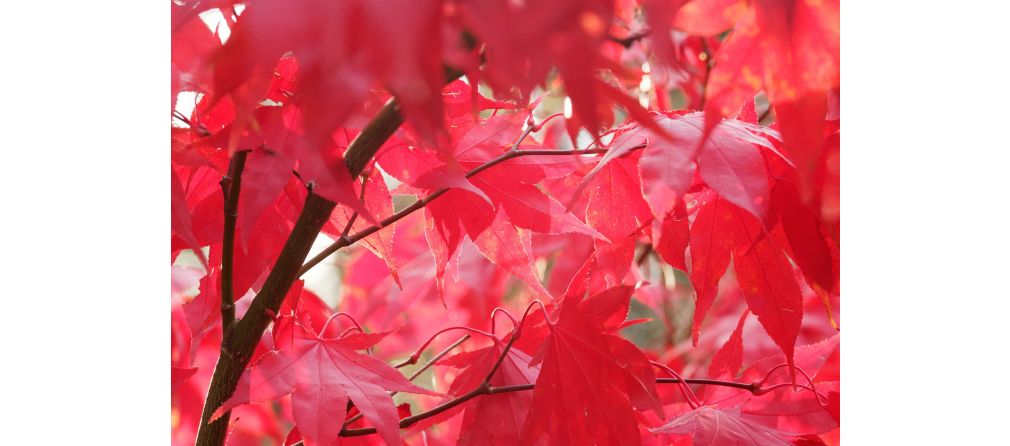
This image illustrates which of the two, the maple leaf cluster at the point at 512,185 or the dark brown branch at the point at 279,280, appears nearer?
the maple leaf cluster at the point at 512,185

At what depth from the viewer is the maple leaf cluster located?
0.33 m

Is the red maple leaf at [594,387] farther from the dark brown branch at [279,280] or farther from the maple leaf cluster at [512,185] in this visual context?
the dark brown branch at [279,280]

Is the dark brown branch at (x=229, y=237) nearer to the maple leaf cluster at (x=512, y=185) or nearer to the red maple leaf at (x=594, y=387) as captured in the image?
the maple leaf cluster at (x=512, y=185)

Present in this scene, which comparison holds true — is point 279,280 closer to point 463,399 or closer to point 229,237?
point 229,237

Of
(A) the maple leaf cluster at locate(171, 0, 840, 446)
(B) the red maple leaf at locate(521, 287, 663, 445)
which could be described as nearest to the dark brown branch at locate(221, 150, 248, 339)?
(A) the maple leaf cluster at locate(171, 0, 840, 446)

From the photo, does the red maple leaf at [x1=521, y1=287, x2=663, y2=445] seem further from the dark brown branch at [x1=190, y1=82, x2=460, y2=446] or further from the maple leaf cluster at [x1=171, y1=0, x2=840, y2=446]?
the dark brown branch at [x1=190, y1=82, x2=460, y2=446]

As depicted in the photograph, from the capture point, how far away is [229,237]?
0.47m

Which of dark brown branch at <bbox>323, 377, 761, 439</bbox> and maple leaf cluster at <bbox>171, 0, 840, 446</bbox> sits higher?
maple leaf cluster at <bbox>171, 0, 840, 446</bbox>

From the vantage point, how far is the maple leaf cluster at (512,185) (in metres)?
0.33

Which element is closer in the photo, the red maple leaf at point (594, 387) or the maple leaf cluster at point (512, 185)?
the maple leaf cluster at point (512, 185)

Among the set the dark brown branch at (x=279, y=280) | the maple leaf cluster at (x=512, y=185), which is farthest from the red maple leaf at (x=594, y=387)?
the dark brown branch at (x=279, y=280)

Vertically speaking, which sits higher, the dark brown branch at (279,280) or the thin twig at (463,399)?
the dark brown branch at (279,280)
